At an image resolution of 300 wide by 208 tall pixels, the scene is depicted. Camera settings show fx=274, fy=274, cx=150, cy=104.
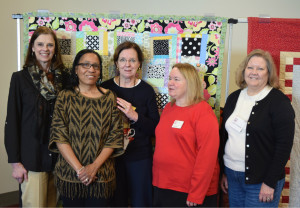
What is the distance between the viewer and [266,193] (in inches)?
67.4

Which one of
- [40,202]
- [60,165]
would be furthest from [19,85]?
[40,202]

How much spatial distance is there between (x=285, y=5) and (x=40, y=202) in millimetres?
3531

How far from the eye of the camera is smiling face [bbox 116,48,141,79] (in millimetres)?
2082

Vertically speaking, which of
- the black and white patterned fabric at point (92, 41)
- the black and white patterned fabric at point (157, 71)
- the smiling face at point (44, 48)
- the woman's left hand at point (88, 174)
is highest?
the black and white patterned fabric at point (92, 41)

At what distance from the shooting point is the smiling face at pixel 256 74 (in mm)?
1828

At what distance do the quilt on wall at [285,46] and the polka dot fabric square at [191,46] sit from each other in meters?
0.46

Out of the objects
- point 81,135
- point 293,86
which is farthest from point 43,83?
point 293,86

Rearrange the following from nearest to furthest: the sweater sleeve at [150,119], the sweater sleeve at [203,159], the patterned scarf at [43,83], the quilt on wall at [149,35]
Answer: the sweater sleeve at [203,159]
the patterned scarf at [43,83]
the sweater sleeve at [150,119]
the quilt on wall at [149,35]

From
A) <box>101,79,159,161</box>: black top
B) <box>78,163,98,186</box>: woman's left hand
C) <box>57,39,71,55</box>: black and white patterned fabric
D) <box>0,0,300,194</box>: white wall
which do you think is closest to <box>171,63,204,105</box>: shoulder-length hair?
<box>101,79,159,161</box>: black top

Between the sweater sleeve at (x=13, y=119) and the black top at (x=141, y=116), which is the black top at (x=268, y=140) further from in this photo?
the sweater sleeve at (x=13, y=119)

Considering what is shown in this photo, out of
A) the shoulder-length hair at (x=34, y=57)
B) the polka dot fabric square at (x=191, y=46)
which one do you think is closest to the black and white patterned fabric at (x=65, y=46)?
the shoulder-length hair at (x=34, y=57)

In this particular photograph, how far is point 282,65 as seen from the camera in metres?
2.38

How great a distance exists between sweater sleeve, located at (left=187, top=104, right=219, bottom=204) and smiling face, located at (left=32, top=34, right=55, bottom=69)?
1183 millimetres

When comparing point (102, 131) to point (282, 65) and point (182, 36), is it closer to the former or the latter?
point (182, 36)
